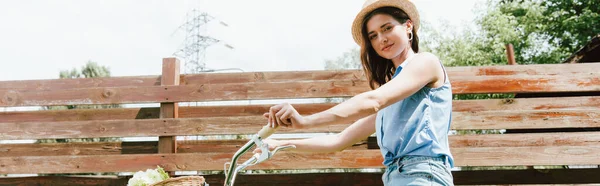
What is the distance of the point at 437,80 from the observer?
169 cm

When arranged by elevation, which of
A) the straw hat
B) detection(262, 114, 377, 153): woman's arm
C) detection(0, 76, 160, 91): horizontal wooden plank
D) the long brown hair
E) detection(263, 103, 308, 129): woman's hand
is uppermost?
the straw hat

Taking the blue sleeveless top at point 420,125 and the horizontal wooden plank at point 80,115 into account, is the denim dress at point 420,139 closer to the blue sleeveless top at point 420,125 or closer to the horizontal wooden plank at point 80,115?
the blue sleeveless top at point 420,125

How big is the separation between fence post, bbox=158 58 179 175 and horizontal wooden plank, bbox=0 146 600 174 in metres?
0.10

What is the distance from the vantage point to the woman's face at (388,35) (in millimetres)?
1851

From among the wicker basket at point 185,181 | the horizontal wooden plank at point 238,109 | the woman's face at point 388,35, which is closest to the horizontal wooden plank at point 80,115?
the horizontal wooden plank at point 238,109

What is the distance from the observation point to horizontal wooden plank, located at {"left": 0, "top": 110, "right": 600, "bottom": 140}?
12.8ft

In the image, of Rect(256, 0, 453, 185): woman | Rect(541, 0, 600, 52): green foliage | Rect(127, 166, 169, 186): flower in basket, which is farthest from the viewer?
Rect(541, 0, 600, 52): green foliage

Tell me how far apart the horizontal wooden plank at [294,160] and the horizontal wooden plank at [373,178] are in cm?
22

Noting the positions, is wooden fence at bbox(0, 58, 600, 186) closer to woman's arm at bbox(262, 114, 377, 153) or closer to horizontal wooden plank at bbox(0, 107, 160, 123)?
horizontal wooden plank at bbox(0, 107, 160, 123)

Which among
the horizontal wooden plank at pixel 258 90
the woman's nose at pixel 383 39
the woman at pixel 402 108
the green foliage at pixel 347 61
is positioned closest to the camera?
the woman at pixel 402 108

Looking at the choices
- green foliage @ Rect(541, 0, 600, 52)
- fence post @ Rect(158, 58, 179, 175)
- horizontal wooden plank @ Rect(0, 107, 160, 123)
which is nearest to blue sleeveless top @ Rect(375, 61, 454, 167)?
fence post @ Rect(158, 58, 179, 175)

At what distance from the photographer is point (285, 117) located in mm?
1341

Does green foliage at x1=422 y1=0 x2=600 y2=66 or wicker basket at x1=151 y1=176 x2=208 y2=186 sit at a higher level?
green foliage at x1=422 y1=0 x2=600 y2=66

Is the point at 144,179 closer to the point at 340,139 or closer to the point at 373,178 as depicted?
the point at 340,139
